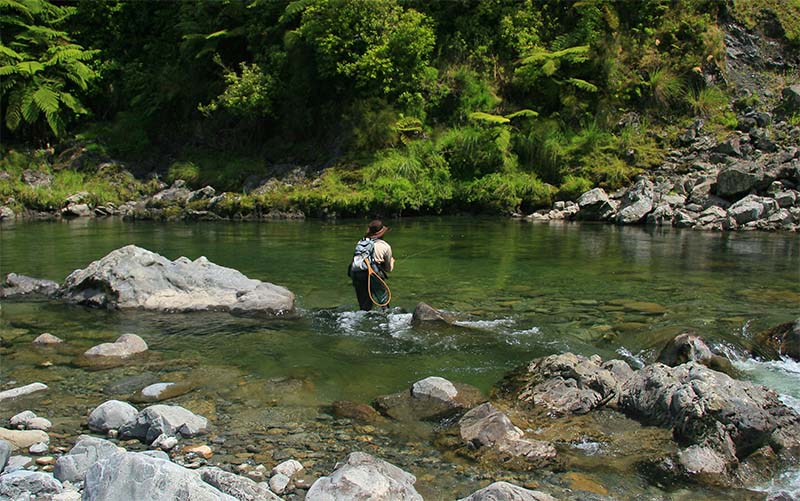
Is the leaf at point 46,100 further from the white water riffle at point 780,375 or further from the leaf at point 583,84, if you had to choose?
the white water riffle at point 780,375

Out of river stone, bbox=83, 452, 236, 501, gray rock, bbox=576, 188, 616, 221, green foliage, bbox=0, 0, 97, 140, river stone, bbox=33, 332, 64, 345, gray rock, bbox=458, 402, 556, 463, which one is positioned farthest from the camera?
green foliage, bbox=0, 0, 97, 140

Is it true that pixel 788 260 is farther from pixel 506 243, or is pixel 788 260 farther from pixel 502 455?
pixel 502 455

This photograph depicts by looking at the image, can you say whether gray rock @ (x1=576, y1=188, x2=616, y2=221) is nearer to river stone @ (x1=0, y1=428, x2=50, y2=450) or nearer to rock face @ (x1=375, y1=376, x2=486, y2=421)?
rock face @ (x1=375, y1=376, x2=486, y2=421)

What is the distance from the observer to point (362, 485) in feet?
14.5

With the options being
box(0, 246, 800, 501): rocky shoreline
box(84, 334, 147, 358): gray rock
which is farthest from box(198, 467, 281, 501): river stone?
box(84, 334, 147, 358): gray rock

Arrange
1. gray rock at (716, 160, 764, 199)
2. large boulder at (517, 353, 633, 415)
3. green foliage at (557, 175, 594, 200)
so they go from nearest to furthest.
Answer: large boulder at (517, 353, 633, 415), gray rock at (716, 160, 764, 199), green foliage at (557, 175, 594, 200)

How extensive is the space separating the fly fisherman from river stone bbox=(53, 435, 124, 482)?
5.29 metres

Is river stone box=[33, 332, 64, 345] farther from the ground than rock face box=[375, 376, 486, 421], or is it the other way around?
rock face box=[375, 376, 486, 421]

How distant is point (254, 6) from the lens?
1188 inches

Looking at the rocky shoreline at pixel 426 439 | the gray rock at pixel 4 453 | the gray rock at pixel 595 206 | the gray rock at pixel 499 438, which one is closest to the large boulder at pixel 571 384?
the rocky shoreline at pixel 426 439

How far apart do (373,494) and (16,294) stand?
987 cm

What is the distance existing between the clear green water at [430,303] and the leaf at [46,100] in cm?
1431

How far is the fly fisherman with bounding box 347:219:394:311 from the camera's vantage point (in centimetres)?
996

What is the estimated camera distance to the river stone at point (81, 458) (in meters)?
4.74
